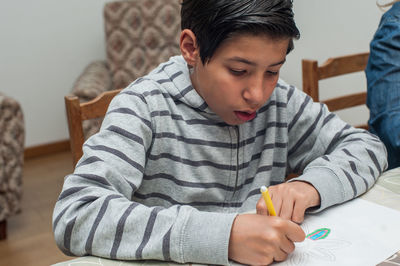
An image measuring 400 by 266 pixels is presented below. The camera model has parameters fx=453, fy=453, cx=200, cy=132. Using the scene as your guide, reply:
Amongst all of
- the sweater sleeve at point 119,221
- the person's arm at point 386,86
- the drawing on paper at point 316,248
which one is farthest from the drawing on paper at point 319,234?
the person's arm at point 386,86

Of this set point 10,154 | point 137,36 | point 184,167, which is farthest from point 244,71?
point 137,36

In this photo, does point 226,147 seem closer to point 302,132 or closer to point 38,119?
point 302,132

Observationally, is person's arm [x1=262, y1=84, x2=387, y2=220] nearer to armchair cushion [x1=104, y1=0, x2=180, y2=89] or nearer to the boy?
the boy

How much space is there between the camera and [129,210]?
656 mm

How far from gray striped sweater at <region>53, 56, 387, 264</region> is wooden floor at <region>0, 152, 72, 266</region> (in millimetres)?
1176

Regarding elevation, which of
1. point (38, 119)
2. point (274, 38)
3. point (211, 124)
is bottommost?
point (38, 119)

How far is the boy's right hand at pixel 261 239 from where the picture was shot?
0.60 m

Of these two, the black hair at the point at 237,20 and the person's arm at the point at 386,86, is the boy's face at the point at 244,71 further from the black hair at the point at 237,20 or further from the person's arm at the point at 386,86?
the person's arm at the point at 386,86

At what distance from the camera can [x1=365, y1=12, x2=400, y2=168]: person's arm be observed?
108 cm

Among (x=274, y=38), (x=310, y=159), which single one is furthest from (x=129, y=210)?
(x=310, y=159)

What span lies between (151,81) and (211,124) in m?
0.15

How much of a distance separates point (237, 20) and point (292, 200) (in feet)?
1.01

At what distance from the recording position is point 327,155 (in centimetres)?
90

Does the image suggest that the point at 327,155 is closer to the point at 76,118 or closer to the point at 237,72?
the point at 237,72
